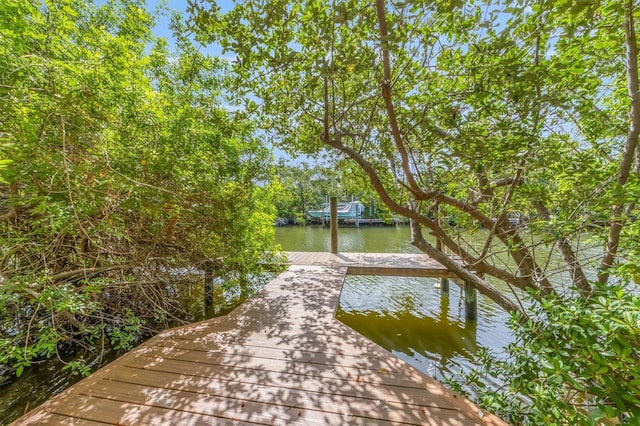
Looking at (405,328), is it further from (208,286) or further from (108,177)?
(108,177)

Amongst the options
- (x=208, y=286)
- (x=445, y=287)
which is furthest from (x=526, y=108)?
(x=445, y=287)

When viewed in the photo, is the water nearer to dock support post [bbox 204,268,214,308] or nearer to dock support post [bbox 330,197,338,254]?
dock support post [bbox 204,268,214,308]

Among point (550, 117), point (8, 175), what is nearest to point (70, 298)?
point (8, 175)

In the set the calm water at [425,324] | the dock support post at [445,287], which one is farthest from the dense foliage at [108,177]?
the dock support post at [445,287]

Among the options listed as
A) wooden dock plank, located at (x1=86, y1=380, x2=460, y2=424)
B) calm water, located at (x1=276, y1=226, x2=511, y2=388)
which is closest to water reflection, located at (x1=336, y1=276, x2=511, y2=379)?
calm water, located at (x1=276, y1=226, x2=511, y2=388)

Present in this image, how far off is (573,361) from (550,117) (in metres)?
2.24

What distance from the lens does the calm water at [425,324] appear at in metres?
4.26

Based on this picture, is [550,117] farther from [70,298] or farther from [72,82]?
[70,298]

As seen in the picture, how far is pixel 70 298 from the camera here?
7.13 ft

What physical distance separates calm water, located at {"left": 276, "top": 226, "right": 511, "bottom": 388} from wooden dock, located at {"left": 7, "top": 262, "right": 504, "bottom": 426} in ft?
7.04

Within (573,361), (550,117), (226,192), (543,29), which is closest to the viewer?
(573,361)

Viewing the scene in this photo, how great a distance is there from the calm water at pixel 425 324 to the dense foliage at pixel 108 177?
2.88 m

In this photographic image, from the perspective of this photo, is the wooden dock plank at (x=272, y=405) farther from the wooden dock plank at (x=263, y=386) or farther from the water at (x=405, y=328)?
the water at (x=405, y=328)

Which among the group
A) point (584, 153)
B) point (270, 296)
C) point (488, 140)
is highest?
point (488, 140)
